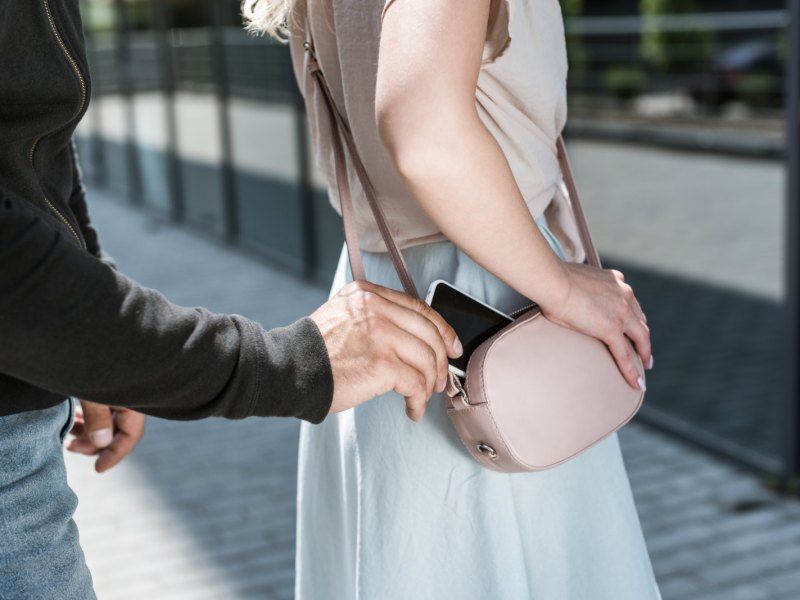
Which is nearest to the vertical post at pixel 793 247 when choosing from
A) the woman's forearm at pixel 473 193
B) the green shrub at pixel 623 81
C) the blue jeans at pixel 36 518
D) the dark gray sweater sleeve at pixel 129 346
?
the green shrub at pixel 623 81

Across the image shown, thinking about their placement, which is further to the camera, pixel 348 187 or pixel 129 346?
pixel 348 187

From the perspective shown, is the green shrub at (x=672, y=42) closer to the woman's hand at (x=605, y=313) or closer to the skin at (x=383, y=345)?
the woman's hand at (x=605, y=313)

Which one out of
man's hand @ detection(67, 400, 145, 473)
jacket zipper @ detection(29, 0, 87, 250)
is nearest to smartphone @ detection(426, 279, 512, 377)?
jacket zipper @ detection(29, 0, 87, 250)

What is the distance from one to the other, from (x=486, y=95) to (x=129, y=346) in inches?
22.0

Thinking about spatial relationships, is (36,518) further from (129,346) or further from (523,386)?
(523,386)

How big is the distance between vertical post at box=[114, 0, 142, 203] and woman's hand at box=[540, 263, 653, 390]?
1033 centimetres

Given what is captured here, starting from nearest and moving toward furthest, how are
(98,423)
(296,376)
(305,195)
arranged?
(296,376) < (98,423) < (305,195)

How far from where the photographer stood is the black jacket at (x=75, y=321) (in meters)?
1.17

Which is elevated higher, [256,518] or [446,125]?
[446,125]

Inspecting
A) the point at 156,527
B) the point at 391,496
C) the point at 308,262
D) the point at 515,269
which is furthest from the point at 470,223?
the point at 308,262

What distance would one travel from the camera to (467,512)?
61.9 inches

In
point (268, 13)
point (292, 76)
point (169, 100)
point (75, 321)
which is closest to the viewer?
point (75, 321)

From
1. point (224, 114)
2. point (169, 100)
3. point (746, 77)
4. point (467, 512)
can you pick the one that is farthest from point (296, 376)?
point (169, 100)

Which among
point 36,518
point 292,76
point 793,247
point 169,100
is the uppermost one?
point 36,518
